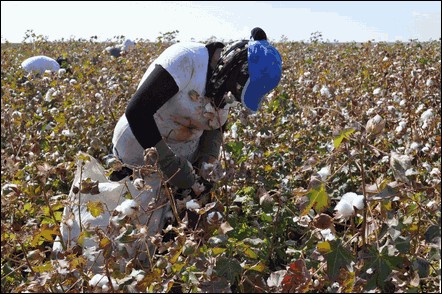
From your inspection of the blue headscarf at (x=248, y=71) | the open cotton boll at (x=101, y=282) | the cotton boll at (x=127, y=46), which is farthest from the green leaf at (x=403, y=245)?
the cotton boll at (x=127, y=46)

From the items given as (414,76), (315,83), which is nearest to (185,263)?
(414,76)

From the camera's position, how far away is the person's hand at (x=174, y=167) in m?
2.30

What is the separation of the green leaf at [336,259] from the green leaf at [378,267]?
0.04 m

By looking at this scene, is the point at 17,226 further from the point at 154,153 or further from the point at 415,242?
the point at 415,242

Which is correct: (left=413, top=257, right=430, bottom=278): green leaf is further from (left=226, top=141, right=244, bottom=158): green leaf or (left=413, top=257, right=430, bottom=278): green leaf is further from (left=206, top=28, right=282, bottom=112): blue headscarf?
(left=226, top=141, right=244, bottom=158): green leaf

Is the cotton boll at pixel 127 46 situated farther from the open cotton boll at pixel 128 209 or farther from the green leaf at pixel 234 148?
the open cotton boll at pixel 128 209

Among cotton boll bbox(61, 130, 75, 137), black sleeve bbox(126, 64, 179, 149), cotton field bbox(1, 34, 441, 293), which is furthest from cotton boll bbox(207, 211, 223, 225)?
cotton boll bbox(61, 130, 75, 137)

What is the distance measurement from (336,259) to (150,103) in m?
1.08

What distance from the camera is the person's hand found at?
2.30m

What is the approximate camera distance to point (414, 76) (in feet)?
14.3

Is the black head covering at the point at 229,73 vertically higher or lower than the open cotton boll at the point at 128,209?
higher

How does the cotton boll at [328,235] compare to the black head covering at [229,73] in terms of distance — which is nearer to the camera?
the cotton boll at [328,235]

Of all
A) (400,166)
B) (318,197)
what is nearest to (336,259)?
(318,197)

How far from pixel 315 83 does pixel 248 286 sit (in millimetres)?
Answer: 4195
